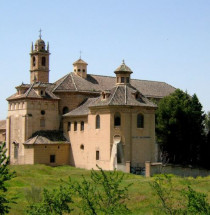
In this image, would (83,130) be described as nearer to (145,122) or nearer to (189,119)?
(145,122)

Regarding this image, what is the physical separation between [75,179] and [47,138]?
1591cm

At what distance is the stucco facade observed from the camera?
50.2 m

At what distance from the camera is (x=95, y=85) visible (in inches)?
2457

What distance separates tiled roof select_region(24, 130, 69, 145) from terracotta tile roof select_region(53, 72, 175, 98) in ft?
18.2

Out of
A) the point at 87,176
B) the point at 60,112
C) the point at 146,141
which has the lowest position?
the point at 87,176

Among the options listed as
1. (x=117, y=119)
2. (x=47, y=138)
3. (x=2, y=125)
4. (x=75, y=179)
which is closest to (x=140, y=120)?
(x=117, y=119)

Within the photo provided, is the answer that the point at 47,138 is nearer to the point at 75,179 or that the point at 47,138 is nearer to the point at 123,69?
the point at 123,69

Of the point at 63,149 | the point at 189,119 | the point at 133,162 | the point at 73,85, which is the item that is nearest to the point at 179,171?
the point at 133,162

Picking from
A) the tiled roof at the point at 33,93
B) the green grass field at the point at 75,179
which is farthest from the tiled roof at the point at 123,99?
the green grass field at the point at 75,179

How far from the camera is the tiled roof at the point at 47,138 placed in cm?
5525

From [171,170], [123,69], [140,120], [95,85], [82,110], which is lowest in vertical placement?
[171,170]

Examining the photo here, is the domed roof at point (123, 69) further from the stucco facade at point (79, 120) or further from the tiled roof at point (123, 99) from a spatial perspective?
the tiled roof at point (123, 99)

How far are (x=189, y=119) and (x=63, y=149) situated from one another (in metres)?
15.7

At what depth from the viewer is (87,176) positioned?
44.8m
